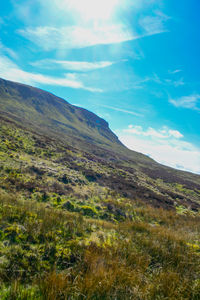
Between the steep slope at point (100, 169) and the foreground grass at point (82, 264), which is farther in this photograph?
the steep slope at point (100, 169)

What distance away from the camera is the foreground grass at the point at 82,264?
2.48 m

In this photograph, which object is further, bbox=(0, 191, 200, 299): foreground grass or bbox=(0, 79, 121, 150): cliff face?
bbox=(0, 79, 121, 150): cliff face

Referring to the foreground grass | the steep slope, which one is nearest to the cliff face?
the steep slope

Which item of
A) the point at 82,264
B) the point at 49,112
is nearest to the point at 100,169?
the point at 82,264

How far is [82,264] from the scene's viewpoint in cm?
319

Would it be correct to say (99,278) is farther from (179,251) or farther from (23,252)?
(179,251)

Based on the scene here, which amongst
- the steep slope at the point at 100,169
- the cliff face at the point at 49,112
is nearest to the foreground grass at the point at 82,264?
the steep slope at the point at 100,169

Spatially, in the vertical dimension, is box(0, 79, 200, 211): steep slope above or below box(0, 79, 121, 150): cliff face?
below

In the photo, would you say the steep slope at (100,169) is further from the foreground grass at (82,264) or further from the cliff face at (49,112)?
the cliff face at (49,112)

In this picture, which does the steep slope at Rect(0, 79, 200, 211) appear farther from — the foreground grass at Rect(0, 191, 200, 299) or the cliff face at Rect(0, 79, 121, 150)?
the cliff face at Rect(0, 79, 121, 150)

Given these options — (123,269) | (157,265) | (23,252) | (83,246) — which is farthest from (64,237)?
(157,265)

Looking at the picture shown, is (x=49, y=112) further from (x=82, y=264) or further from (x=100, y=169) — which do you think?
(x=82, y=264)

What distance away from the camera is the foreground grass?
2482mm

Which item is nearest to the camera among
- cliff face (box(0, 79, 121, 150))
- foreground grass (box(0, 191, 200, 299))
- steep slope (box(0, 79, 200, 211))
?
foreground grass (box(0, 191, 200, 299))
